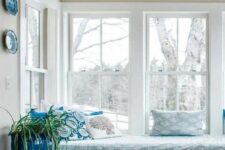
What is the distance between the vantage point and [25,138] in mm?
3635

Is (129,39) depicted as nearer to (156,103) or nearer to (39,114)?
(156,103)

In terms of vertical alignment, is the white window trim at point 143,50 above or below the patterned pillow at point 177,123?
above

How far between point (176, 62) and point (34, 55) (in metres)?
1.66

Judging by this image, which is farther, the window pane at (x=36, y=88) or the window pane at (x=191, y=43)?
the window pane at (x=191, y=43)

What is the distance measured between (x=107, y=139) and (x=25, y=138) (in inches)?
42.8

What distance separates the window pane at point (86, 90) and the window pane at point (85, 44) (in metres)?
0.11

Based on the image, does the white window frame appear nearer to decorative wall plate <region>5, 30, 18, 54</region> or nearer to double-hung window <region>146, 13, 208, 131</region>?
decorative wall plate <region>5, 30, 18, 54</region>

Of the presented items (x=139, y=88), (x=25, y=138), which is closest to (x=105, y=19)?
(x=139, y=88)

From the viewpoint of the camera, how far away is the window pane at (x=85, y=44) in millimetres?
5340

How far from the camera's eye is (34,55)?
487 centimetres

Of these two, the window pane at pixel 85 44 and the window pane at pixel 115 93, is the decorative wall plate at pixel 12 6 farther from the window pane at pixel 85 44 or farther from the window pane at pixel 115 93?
the window pane at pixel 115 93

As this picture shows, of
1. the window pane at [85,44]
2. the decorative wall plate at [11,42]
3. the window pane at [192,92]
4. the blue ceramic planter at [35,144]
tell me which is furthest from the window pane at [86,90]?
the blue ceramic planter at [35,144]

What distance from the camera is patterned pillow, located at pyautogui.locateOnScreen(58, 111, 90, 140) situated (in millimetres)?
4205

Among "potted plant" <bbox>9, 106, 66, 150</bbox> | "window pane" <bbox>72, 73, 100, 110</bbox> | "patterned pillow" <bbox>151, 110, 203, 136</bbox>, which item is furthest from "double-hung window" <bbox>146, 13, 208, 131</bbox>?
"potted plant" <bbox>9, 106, 66, 150</bbox>
